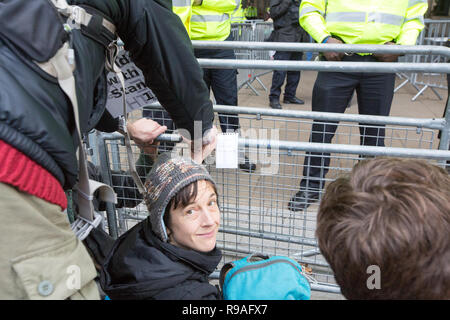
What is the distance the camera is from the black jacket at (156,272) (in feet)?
4.48

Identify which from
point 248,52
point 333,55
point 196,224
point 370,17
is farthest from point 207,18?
point 248,52

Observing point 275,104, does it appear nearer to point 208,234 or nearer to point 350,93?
point 350,93

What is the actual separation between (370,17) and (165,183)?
2256mm

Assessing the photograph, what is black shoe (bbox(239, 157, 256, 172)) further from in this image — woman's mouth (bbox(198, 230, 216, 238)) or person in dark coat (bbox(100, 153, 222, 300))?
woman's mouth (bbox(198, 230, 216, 238))

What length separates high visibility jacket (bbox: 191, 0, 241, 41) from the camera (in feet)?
12.3

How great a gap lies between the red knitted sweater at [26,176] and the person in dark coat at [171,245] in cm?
60

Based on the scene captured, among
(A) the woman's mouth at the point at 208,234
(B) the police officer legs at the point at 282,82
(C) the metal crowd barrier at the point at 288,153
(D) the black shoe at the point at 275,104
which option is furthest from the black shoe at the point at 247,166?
(D) the black shoe at the point at 275,104

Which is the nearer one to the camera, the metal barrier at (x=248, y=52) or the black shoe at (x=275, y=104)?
the black shoe at (x=275, y=104)

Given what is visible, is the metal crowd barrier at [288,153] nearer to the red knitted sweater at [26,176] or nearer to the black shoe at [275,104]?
the red knitted sweater at [26,176]

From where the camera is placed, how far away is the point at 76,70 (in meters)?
1.03

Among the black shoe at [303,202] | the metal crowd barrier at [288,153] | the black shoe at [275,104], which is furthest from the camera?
the black shoe at [275,104]
